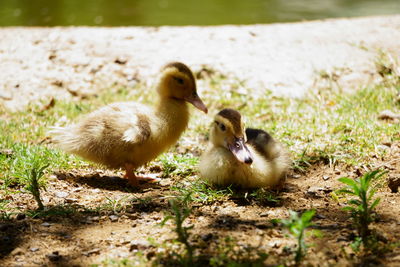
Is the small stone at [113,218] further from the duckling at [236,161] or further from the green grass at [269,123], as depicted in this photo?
the duckling at [236,161]

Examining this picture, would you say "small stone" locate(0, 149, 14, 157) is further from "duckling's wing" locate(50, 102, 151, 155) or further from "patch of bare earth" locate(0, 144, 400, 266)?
"patch of bare earth" locate(0, 144, 400, 266)

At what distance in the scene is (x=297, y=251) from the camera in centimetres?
292

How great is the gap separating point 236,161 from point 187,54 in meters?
4.44

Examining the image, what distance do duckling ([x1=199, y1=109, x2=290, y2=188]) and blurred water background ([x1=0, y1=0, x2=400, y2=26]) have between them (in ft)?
32.2

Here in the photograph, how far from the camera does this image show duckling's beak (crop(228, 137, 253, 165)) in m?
4.12

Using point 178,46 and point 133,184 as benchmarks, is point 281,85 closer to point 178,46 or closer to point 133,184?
point 178,46

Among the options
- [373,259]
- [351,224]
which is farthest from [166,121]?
[373,259]

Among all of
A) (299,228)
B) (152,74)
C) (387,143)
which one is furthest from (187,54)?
(299,228)

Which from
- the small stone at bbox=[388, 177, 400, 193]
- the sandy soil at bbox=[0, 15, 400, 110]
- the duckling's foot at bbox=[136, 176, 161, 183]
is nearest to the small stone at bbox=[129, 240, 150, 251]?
the duckling's foot at bbox=[136, 176, 161, 183]

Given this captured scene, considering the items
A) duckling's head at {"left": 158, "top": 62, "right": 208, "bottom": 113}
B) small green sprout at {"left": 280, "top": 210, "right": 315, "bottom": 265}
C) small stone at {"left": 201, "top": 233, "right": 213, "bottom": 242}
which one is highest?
duckling's head at {"left": 158, "top": 62, "right": 208, "bottom": 113}

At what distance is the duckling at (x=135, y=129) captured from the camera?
473 cm

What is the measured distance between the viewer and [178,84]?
505cm

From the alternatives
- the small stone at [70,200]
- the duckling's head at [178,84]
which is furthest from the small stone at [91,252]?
the duckling's head at [178,84]

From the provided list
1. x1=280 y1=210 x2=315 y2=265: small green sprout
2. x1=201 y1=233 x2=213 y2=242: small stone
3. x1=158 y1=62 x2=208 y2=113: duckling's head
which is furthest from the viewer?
x1=158 y1=62 x2=208 y2=113: duckling's head
